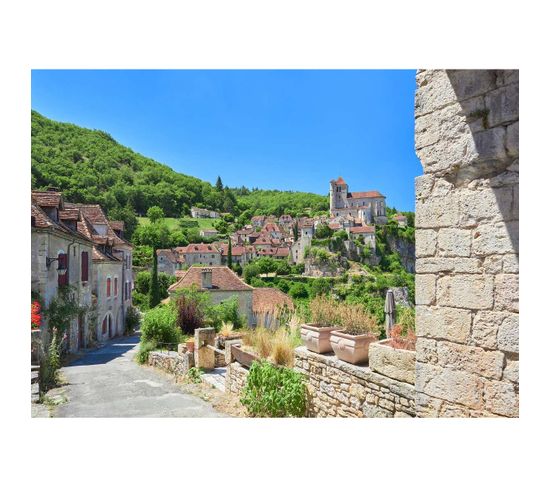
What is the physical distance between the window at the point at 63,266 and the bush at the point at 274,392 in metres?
8.11

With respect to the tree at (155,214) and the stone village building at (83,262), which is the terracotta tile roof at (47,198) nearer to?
the stone village building at (83,262)

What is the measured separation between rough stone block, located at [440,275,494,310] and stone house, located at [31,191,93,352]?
9.61 m

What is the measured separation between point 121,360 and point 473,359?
10567 mm

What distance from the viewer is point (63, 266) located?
11.0 m

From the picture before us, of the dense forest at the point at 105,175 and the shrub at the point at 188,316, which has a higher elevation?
the dense forest at the point at 105,175

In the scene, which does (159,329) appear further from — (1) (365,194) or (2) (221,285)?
(1) (365,194)

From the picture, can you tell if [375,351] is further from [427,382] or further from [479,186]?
[479,186]

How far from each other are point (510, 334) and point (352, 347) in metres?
1.57

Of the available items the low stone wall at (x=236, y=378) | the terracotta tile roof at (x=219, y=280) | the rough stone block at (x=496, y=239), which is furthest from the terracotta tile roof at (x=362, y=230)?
the rough stone block at (x=496, y=239)

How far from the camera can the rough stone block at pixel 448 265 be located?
2.43 meters

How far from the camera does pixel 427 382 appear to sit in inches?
105

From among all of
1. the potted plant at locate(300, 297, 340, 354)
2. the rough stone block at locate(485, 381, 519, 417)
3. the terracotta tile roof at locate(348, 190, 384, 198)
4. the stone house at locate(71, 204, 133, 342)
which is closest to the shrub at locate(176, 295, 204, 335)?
the stone house at locate(71, 204, 133, 342)

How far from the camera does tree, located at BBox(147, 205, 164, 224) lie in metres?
31.2

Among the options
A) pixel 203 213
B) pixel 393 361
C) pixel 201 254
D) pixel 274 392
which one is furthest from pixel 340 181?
pixel 393 361
